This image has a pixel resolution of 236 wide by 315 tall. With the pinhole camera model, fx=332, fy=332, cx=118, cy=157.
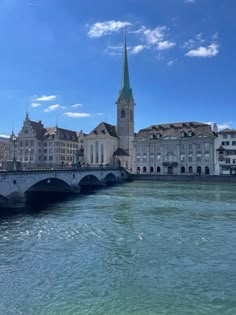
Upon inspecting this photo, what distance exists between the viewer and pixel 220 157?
294 feet

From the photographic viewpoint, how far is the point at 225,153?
8888cm

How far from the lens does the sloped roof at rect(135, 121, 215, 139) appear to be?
9506cm

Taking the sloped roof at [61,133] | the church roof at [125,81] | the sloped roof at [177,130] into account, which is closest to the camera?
the sloped roof at [177,130]

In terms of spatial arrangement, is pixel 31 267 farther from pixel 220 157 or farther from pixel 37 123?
pixel 37 123

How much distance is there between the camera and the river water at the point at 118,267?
11.2 m

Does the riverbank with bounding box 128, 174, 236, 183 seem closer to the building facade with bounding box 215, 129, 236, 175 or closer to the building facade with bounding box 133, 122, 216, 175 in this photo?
the building facade with bounding box 215, 129, 236, 175

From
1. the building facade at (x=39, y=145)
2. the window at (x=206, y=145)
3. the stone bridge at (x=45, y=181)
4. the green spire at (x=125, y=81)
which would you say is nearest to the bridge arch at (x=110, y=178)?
the stone bridge at (x=45, y=181)

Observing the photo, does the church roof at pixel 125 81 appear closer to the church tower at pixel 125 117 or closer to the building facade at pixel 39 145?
the church tower at pixel 125 117

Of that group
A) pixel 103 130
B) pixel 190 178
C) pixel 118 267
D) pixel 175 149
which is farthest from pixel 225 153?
pixel 118 267

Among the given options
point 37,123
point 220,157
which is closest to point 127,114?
point 37,123

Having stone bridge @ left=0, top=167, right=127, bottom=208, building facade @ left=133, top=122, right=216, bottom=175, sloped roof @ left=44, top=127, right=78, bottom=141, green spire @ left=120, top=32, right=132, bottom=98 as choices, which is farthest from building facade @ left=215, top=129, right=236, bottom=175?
sloped roof @ left=44, top=127, right=78, bottom=141

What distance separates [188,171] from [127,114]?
114 feet

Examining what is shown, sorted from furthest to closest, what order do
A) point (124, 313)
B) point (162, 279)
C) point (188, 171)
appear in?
point (188, 171) → point (162, 279) → point (124, 313)

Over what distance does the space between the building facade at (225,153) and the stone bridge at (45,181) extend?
1056 inches
